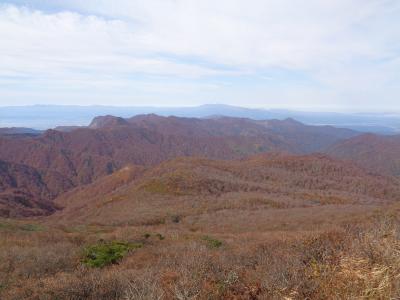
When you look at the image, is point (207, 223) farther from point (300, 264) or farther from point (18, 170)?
point (18, 170)

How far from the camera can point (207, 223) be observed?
2606 centimetres

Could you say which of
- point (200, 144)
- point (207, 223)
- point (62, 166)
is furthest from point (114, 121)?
point (207, 223)

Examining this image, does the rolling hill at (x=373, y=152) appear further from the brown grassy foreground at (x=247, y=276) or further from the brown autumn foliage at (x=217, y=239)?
the brown grassy foreground at (x=247, y=276)

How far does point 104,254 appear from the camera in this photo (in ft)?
34.9

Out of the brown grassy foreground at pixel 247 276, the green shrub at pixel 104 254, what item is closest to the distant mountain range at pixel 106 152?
the green shrub at pixel 104 254

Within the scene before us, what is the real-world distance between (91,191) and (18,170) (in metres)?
37.2

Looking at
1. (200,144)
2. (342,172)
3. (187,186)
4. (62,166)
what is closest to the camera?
(187,186)

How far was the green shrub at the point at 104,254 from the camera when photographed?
989cm

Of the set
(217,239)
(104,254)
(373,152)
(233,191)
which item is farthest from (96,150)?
(104,254)

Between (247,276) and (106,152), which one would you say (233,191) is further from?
(106,152)

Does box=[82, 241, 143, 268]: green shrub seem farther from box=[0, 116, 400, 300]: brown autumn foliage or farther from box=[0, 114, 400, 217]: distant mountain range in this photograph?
box=[0, 114, 400, 217]: distant mountain range

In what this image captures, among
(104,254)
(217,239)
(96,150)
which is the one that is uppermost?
(104,254)

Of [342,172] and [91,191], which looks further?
[91,191]

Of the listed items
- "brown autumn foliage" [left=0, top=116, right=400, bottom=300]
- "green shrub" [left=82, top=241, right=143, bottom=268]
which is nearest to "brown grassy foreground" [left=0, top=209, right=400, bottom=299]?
"brown autumn foliage" [left=0, top=116, right=400, bottom=300]
